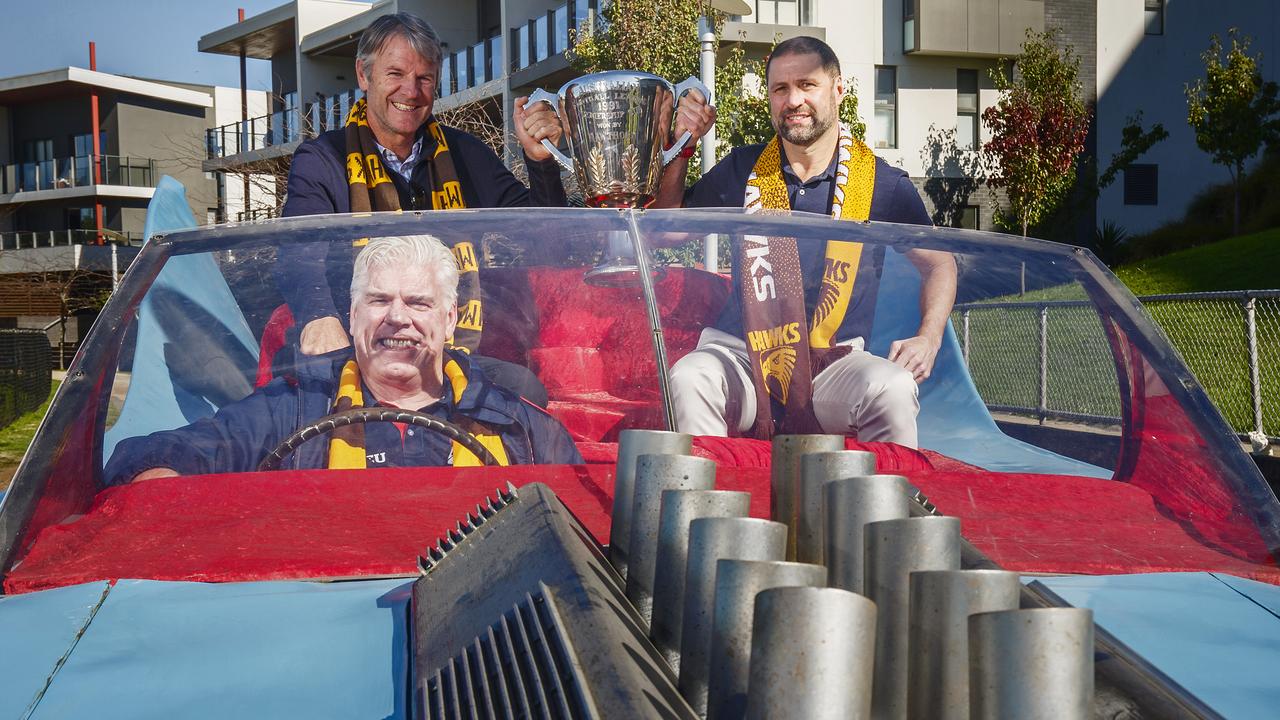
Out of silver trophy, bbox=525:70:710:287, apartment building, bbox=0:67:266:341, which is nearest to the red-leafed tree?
silver trophy, bbox=525:70:710:287

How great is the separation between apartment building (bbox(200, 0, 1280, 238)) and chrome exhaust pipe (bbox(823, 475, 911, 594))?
2481 cm

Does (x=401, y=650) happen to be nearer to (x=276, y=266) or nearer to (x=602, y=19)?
(x=276, y=266)

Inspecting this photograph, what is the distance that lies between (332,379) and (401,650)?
22.3 inches

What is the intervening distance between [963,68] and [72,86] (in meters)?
35.0

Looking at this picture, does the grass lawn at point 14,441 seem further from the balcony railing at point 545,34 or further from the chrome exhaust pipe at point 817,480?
the balcony railing at point 545,34

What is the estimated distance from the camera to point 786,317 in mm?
1808

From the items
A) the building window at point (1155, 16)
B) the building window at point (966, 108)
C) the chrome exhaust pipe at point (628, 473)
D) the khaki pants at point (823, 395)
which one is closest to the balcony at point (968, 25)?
the building window at point (966, 108)

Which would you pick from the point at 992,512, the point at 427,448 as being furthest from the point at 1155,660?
the point at 427,448

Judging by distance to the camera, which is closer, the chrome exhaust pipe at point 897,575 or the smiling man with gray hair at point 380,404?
the chrome exhaust pipe at point 897,575

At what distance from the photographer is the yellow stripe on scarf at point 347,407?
65.9 inches

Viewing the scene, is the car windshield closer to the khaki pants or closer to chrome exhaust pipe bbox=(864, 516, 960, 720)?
the khaki pants

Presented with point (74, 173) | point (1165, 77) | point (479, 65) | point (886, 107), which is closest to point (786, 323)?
point (886, 107)

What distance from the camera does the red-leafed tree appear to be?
80.2 ft

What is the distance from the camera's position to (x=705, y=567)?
3.04ft
